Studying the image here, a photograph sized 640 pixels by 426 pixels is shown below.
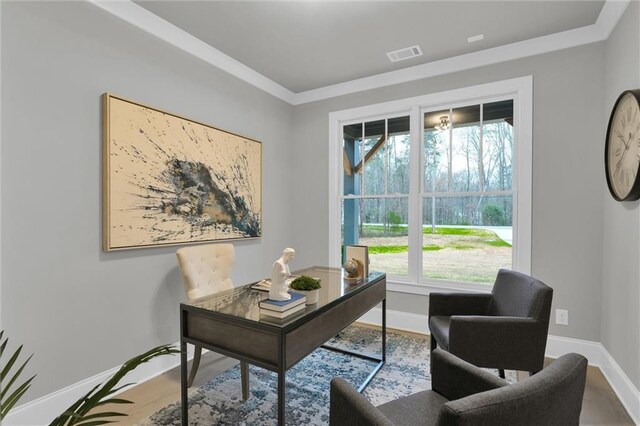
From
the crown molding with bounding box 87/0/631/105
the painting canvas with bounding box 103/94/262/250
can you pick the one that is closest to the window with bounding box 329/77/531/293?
the crown molding with bounding box 87/0/631/105

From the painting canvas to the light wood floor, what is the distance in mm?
1035

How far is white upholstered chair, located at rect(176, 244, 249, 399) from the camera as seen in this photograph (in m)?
2.29

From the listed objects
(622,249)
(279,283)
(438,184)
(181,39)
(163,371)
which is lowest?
(163,371)

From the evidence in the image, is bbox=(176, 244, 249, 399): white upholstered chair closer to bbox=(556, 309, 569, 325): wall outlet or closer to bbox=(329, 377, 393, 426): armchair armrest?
bbox=(329, 377, 393, 426): armchair armrest

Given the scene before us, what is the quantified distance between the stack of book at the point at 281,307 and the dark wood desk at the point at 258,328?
34mm

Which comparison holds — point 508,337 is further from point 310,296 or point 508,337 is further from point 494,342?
point 310,296

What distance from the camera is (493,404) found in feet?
2.83

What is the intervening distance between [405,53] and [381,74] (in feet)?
1.63

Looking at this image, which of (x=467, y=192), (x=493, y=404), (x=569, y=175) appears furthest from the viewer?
(x=467, y=192)

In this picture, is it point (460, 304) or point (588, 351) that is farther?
point (588, 351)

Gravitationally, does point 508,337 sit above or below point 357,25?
below

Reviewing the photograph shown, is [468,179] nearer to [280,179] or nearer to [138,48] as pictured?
[280,179]

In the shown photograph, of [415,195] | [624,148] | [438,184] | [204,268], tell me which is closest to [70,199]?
[204,268]

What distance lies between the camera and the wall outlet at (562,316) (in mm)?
2818
